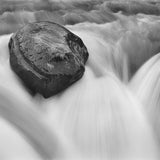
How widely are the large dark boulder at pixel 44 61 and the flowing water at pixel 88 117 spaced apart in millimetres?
127

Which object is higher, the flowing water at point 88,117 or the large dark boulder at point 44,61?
the large dark boulder at point 44,61

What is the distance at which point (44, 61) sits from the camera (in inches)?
127

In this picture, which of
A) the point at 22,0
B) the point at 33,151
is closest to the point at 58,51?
the point at 33,151

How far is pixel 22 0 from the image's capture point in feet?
16.5

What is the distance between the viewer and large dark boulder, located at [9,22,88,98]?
3186 millimetres

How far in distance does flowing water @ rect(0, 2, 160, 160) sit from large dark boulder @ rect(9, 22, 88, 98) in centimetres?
13

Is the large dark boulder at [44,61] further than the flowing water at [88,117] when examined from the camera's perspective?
Yes

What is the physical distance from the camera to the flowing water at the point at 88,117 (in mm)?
3057

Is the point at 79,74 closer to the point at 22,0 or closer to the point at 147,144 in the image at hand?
the point at 147,144

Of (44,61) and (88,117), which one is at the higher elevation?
(44,61)

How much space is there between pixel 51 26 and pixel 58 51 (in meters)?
0.46

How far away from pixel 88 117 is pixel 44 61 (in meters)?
0.66

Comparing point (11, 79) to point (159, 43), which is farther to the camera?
point (159, 43)

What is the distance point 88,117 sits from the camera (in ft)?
10.9
